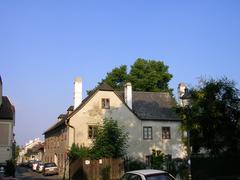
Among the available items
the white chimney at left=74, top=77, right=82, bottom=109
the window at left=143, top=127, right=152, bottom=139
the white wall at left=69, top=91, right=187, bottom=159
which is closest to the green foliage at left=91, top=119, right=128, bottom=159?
the white wall at left=69, top=91, right=187, bottom=159

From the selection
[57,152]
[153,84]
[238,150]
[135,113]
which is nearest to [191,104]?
[238,150]

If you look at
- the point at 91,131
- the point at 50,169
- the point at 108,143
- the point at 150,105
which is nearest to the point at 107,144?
the point at 108,143

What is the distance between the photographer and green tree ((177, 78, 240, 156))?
28156 mm

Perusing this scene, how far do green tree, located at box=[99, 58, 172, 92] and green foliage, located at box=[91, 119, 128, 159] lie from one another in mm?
24512

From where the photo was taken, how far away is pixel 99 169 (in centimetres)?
3259

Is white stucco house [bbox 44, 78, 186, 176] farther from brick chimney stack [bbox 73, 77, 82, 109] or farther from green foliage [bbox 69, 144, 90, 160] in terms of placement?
green foliage [bbox 69, 144, 90, 160]

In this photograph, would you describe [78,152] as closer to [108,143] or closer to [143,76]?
[108,143]

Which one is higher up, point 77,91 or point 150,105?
point 77,91

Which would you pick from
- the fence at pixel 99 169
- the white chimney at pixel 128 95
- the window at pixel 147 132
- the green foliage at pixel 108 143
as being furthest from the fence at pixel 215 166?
the white chimney at pixel 128 95

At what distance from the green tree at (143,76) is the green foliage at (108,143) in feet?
80.4

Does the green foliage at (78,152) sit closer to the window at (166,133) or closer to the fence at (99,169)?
the fence at (99,169)

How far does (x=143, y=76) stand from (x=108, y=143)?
27.5 m

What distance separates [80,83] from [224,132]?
1898 centimetres

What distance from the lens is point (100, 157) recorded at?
33.4 metres
